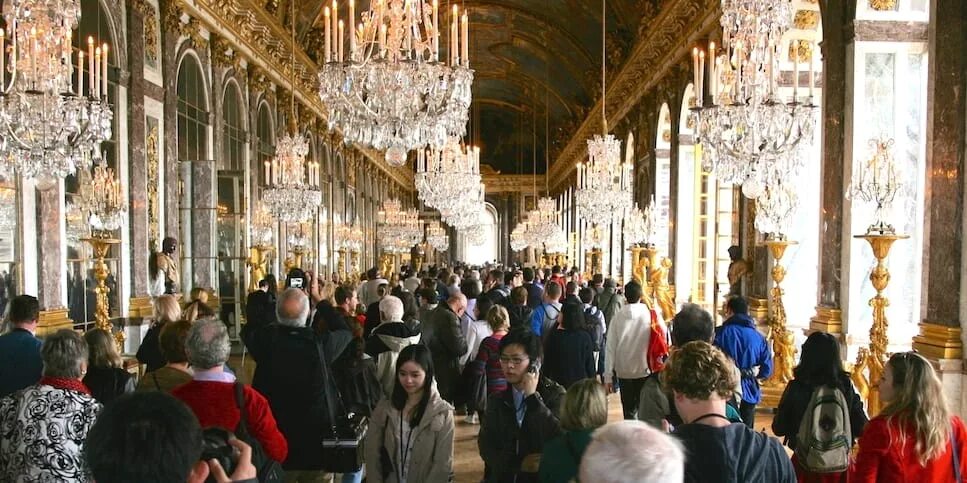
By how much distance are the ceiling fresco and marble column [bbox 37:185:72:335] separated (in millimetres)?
8971

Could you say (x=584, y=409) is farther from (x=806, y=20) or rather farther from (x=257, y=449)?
(x=806, y=20)

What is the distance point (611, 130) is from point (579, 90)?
623cm

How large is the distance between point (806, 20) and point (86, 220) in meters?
9.48

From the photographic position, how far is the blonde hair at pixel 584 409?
323 cm

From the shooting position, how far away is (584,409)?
323cm

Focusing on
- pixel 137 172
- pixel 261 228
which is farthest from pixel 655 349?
pixel 261 228

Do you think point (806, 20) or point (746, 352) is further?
point (806, 20)

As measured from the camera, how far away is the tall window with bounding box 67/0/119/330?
9758mm

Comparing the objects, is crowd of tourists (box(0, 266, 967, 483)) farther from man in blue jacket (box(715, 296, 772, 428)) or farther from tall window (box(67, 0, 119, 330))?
tall window (box(67, 0, 119, 330))

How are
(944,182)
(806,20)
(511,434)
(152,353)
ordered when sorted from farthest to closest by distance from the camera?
1. (806,20)
2. (944,182)
3. (152,353)
4. (511,434)

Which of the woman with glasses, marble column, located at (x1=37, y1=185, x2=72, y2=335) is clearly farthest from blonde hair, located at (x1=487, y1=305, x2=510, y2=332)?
marble column, located at (x1=37, y1=185, x2=72, y2=335)

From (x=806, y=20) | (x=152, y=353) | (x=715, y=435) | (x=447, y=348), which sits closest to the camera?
(x=715, y=435)

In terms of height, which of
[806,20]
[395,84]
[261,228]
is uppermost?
[806,20]

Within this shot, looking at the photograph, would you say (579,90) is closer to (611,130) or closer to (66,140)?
(611,130)
